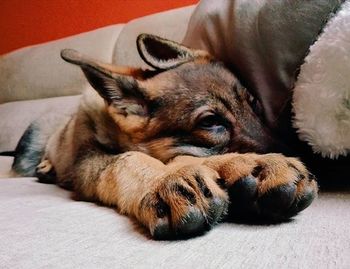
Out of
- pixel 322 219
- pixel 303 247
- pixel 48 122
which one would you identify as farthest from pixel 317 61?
pixel 48 122

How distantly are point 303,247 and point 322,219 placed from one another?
150 mm

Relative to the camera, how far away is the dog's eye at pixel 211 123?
1159 mm

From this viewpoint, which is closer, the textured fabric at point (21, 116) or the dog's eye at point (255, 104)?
the dog's eye at point (255, 104)

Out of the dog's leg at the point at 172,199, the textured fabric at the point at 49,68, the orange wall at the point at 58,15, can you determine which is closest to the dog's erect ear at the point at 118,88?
the dog's leg at the point at 172,199

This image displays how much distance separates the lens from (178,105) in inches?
47.6

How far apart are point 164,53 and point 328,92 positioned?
592 mm

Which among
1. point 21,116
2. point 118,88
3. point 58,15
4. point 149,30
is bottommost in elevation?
point 21,116

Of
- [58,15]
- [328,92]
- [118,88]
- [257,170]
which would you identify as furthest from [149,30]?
[257,170]

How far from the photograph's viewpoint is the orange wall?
3.21 meters

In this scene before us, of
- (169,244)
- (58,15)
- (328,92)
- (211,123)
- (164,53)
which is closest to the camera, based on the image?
(169,244)

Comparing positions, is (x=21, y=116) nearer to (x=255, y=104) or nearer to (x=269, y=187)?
(x=255, y=104)

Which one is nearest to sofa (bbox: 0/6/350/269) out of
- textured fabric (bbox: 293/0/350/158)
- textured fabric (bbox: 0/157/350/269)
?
textured fabric (bbox: 0/157/350/269)

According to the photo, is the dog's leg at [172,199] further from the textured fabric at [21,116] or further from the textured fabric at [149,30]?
the textured fabric at [21,116]

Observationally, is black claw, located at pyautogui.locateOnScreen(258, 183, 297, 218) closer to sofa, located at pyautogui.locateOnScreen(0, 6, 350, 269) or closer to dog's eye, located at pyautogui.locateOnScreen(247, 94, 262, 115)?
sofa, located at pyautogui.locateOnScreen(0, 6, 350, 269)
